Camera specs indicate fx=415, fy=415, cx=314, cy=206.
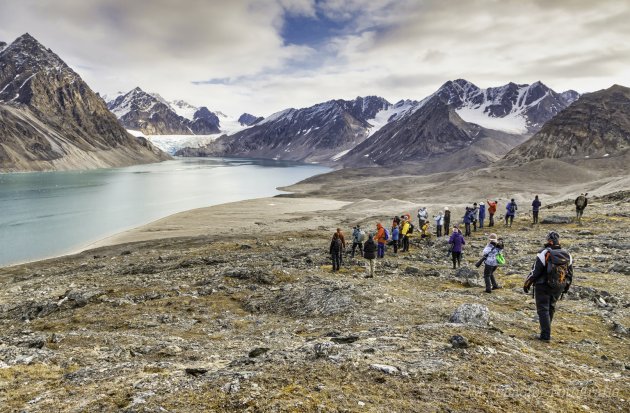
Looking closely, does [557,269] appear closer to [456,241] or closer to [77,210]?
[456,241]

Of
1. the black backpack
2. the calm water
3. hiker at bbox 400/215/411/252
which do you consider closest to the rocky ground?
the black backpack

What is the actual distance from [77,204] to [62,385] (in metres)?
91.7

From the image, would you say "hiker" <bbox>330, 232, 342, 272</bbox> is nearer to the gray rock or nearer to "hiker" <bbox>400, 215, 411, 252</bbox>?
"hiker" <bbox>400, 215, 411, 252</bbox>

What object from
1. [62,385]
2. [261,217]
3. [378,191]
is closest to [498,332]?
[62,385]

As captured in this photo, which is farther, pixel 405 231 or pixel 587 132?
pixel 587 132

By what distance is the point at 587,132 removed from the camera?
5458 inches

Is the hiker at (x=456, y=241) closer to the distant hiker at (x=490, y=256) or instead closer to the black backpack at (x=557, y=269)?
the distant hiker at (x=490, y=256)

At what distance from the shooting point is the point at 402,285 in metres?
19.0

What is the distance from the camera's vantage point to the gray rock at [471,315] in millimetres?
12375

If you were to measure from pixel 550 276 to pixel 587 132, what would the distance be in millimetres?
155916

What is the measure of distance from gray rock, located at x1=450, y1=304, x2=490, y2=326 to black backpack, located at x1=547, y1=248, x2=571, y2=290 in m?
2.43

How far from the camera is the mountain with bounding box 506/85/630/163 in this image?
134 metres

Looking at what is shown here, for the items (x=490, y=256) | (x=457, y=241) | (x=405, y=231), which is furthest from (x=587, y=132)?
(x=490, y=256)

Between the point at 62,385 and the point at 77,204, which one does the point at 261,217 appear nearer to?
the point at 77,204
